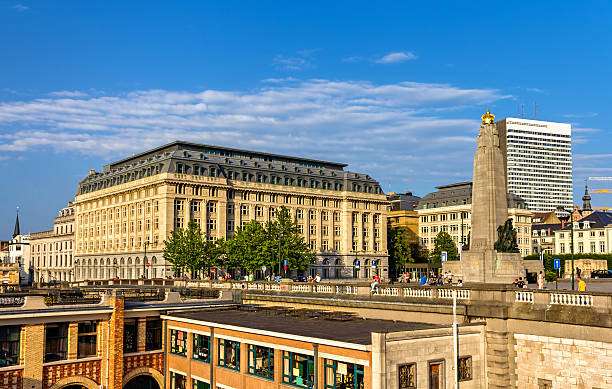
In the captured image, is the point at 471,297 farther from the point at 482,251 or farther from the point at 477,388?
the point at 482,251

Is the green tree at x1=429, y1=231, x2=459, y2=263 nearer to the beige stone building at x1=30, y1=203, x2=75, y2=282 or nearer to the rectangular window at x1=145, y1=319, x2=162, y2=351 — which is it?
the beige stone building at x1=30, y1=203, x2=75, y2=282

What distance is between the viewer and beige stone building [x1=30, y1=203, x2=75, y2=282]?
160 metres

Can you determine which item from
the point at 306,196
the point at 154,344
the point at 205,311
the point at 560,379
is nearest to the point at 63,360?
the point at 154,344

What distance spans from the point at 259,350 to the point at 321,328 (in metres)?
3.28

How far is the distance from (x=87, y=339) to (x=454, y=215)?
133 meters

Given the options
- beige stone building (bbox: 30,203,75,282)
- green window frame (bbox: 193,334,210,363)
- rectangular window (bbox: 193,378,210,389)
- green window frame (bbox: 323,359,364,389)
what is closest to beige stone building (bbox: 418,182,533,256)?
beige stone building (bbox: 30,203,75,282)

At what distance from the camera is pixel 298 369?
27938 mm

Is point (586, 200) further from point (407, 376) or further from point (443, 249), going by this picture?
point (407, 376)

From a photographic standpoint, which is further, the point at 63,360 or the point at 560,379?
the point at 63,360

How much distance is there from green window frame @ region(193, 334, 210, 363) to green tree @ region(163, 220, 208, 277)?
6264cm

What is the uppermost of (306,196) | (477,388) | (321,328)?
(306,196)

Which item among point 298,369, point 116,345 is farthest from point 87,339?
point 298,369

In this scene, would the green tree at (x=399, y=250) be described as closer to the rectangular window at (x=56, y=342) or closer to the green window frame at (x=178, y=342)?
the green window frame at (x=178, y=342)

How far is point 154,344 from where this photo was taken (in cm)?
3925
